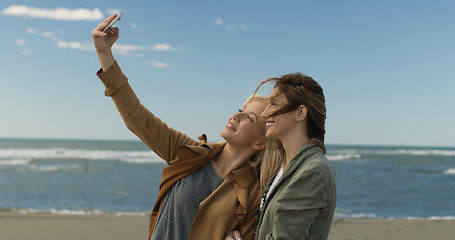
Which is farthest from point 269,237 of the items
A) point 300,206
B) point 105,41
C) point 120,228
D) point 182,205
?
point 120,228

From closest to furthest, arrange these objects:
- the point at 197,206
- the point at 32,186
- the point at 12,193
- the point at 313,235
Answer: the point at 313,235 < the point at 197,206 < the point at 12,193 < the point at 32,186

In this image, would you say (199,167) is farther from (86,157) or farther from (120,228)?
(86,157)

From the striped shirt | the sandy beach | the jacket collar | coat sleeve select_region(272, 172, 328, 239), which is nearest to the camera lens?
coat sleeve select_region(272, 172, 328, 239)

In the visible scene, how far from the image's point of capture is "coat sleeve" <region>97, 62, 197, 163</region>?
6.61 feet

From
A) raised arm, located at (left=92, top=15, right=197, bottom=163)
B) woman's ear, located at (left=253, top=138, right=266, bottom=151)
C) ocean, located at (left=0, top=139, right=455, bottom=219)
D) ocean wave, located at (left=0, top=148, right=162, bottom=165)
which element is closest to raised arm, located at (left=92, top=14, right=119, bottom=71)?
raised arm, located at (left=92, top=15, right=197, bottom=163)

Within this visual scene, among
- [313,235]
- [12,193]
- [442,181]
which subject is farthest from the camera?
[442,181]

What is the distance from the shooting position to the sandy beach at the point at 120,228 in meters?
5.34

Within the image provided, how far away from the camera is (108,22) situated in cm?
196

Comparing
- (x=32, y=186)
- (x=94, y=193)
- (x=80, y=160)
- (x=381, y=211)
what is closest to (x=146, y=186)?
(x=94, y=193)

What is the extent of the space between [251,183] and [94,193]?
31.8ft

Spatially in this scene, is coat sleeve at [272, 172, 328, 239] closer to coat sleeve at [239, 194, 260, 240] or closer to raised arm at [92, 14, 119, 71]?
coat sleeve at [239, 194, 260, 240]

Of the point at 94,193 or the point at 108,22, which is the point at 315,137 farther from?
the point at 94,193

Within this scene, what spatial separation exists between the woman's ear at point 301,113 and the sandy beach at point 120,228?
404 centimetres

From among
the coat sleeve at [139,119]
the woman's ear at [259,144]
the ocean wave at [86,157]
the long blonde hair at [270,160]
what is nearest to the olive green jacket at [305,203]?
the long blonde hair at [270,160]
